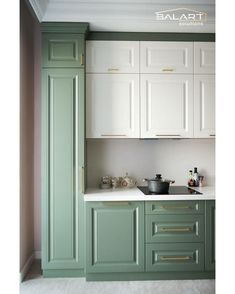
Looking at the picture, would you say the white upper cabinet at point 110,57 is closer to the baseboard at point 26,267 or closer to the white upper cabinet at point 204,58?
the white upper cabinet at point 204,58

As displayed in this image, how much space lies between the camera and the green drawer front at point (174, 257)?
114 inches

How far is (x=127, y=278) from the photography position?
116 inches

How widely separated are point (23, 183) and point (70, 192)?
1.73 ft

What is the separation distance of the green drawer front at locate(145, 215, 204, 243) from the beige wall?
130cm

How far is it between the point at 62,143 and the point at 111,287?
4.81 feet

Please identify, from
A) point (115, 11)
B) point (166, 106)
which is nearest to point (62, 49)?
point (115, 11)

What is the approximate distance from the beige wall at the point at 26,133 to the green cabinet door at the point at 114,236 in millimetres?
735

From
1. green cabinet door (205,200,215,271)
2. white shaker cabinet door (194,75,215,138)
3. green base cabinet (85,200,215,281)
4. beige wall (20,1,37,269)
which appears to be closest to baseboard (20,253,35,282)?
beige wall (20,1,37,269)

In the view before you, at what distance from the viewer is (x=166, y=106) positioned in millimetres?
3168

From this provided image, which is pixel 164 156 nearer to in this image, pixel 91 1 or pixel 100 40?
pixel 100 40

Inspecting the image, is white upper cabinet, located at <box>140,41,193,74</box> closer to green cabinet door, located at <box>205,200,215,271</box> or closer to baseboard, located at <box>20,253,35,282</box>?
green cabinet door, located at <box>205,200,215,271</box>

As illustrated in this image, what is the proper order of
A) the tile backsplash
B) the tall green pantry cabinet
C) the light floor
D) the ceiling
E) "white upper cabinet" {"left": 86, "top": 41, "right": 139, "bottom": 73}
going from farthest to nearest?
the tile backsplash → "white upper cabinet" {"left": 86, "top": 41, "right": 139, "bottom": 73} → the tall green pantry cabinet → the ceiling → the light floor

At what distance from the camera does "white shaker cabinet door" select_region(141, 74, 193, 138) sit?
3.15 metres

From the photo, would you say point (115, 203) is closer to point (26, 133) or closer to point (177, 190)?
point (177, 190)
